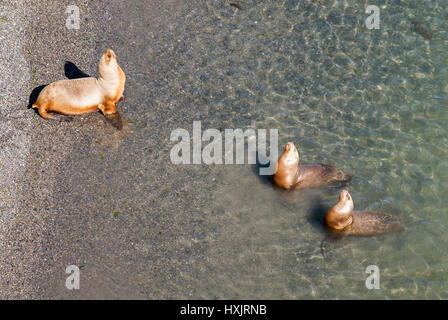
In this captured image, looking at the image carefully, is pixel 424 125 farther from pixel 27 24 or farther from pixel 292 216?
pixel 27 24

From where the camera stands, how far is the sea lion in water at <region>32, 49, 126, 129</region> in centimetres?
655

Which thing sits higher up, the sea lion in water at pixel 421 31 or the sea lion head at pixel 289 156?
the sea lion in water at pixel 421 31

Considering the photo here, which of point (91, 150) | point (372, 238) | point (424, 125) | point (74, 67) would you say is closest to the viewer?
point (372, 238)

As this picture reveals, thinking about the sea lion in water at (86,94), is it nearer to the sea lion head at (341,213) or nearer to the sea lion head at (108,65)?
the sea lion head at (108,65)

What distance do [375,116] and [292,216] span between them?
2.32 metres

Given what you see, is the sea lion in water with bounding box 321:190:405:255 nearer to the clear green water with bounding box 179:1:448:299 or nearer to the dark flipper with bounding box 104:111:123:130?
the clear green water with bounding box 179:1:448:299

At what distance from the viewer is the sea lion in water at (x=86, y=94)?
655 cm

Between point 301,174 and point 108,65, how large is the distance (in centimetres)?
322

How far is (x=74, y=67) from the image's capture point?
7.34m

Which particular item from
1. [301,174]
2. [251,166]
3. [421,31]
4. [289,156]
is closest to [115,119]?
[251,166]

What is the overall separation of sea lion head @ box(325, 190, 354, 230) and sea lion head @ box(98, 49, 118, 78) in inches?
146

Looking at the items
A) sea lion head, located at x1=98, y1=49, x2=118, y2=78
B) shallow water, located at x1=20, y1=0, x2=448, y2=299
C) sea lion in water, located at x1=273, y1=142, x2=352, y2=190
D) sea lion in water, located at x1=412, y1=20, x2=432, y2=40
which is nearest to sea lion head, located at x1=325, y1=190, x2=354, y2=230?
shallow water, located at x1=20, y1=0, x2=448, y2=299

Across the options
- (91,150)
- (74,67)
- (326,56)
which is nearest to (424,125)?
(326,56)

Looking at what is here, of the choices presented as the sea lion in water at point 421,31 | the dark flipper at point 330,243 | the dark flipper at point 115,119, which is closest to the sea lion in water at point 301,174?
the dark flipper at point 330,243
